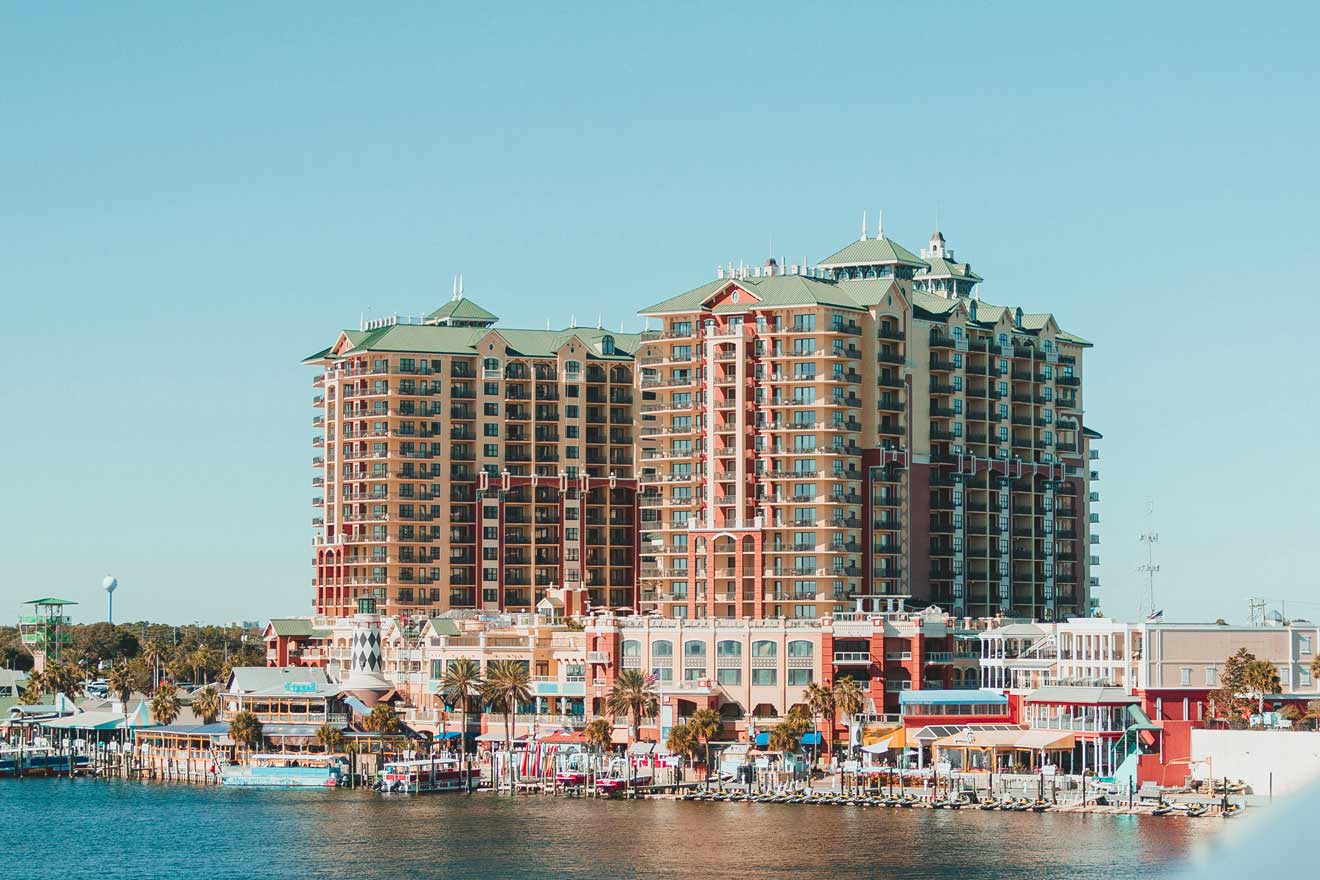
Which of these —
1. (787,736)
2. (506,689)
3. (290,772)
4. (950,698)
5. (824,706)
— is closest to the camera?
Result: (787,736)

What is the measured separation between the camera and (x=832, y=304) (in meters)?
184

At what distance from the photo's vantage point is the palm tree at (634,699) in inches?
6649

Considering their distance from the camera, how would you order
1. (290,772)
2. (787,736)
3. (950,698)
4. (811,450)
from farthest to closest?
1. (811,450)
2. (290,772)
3. (950,698)
4. (787,736)

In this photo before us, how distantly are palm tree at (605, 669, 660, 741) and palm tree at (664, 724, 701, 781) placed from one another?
145 inches

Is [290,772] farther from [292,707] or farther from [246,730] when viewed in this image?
[292,707]

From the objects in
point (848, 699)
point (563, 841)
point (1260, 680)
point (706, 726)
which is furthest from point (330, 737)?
point (1260, 680)

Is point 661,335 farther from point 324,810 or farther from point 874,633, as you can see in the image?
point 324,810

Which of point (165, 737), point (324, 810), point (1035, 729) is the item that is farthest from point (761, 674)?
point (165, 737)

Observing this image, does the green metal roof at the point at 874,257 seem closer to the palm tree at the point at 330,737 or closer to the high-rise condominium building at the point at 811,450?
the high-rise condominium building at the point at 811,450

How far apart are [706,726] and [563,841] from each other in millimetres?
39565

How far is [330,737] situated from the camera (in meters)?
179

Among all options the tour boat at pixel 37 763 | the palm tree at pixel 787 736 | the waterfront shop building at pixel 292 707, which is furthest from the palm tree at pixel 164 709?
the palm tree at pixel 787 736

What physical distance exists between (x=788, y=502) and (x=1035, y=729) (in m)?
36.1

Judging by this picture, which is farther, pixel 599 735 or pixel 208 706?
pixel 208 706
